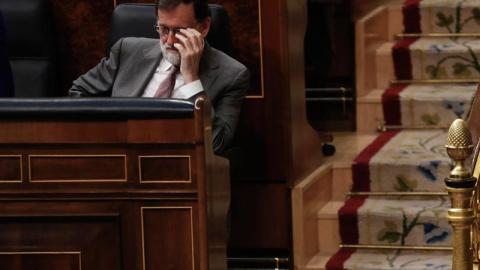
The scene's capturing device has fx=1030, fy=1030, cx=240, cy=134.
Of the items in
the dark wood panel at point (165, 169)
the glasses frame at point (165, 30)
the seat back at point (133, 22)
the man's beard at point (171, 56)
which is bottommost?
the dark wood panel at point (165, 169)

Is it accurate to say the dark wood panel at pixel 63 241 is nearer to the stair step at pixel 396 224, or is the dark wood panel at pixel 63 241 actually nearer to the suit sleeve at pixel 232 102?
the suit sleeve at pixel 232 102

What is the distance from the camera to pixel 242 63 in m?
3.22

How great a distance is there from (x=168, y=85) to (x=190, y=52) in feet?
0.48

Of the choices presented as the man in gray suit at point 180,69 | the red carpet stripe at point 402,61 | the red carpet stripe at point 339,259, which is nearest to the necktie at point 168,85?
the man in gray suit at point 180,69

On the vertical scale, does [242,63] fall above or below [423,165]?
above

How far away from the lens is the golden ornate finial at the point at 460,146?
212 centimetres

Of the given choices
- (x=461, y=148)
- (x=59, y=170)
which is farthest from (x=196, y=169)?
(x=461, y=148)

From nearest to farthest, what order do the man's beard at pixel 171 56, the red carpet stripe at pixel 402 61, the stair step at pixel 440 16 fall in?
the man's beard at pixel 171 56, the red carpet stripe at pixel 402 61, the stair step at pixel 440 16

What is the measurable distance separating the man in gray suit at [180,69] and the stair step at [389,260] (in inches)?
26.9

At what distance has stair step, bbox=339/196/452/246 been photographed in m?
3.34

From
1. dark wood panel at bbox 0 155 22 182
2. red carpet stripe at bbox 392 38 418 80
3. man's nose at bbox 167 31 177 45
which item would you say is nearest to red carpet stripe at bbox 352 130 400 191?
red carpet stripe at bbox 392 38 418 80

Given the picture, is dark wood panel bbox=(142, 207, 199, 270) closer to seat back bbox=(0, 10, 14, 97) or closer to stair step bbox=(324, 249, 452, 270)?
seat back bbox=(0, 10, 14, 97)

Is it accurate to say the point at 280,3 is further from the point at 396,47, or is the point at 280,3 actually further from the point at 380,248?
the point at 396,47

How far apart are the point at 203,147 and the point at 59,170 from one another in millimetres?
336
